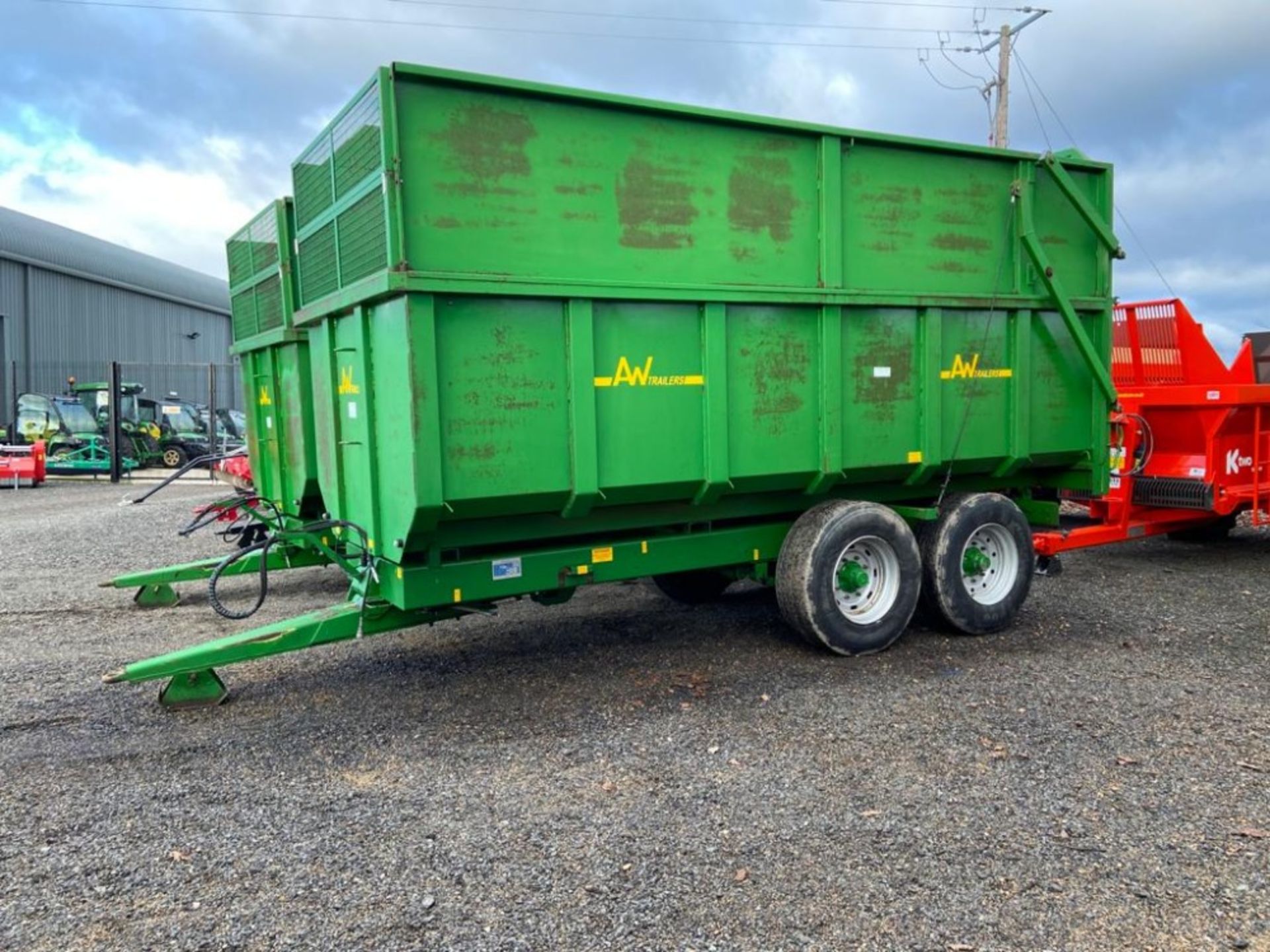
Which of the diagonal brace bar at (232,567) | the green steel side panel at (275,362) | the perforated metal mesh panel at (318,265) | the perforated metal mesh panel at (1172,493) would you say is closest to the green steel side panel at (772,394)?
the perforated metal mesh panel at (318,265)

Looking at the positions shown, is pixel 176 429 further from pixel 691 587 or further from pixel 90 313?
pixel 691 587

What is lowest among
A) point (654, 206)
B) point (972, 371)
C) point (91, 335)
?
point (972, 371)

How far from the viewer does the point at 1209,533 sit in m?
9.98

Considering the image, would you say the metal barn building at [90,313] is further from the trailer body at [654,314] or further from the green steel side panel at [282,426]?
the trailer body at [654,314]

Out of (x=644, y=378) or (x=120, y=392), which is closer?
(x=644, y=378)

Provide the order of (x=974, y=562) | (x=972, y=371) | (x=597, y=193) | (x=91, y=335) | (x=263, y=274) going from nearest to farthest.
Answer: (x=597, y=193) < (x=972, y=371) < (x=974, y=562) < (x=263, y=274) < (x=91, y=335)

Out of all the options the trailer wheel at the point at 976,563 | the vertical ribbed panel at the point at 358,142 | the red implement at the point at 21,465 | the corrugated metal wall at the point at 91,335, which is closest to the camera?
the vertical ribbed panel at the point at 358,142

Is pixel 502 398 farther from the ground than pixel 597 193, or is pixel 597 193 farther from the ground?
pixel 597 193

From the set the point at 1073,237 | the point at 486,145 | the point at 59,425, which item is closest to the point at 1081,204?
the point at 1073,237

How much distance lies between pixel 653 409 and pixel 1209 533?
7.58 m

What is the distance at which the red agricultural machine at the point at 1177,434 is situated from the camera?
8227mm

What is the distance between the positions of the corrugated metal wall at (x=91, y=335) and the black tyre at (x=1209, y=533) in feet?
73.1

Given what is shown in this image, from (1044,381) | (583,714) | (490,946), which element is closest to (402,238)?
(583,714)

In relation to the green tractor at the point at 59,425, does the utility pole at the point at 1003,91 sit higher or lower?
higher
